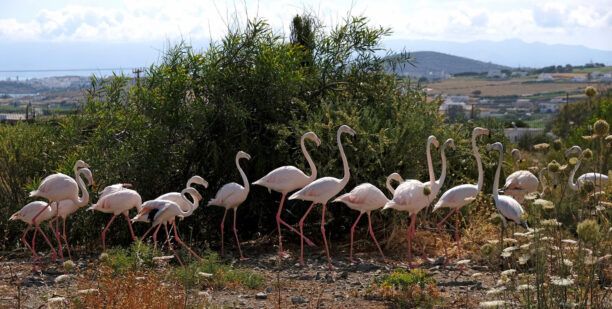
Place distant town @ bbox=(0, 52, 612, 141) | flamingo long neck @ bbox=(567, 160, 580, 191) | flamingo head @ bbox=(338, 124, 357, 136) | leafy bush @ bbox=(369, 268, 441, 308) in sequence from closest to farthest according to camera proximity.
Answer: leafy bush @ bbox=(369, 268, 441, 308) → flamingo long neck @ bbox=(567, 160, 580, 191) → flamingo head @ bbox=(338, 124, 357, 136) → distant town @ bbox=(0, 52, 612, 141)

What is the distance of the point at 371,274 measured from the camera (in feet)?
30.6

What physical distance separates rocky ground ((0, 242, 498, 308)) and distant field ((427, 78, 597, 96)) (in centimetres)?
7148

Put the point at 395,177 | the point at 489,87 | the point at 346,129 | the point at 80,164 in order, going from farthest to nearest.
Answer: the point at 489,87 → the point at 80,164 → the point at 395,177 → the point at 346,129

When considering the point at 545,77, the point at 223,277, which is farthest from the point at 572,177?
the point at 545,77

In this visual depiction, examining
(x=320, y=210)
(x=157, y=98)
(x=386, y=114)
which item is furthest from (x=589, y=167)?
(x=157, y=98)

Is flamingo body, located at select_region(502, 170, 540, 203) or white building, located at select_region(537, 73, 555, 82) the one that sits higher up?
flamingo body, located at select_region(502, 170, 540, 203)

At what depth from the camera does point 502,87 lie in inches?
3757

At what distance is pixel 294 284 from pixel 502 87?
89.9 metres

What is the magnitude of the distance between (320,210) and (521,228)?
108 inches

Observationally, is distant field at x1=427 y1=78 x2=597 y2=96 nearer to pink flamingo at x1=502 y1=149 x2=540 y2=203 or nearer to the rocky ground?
pink flamingo at x1=502 y1=149 x2=540 y2=203

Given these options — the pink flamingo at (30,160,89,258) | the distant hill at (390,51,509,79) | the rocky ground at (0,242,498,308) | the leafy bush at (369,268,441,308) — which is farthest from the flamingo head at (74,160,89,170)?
the distant hill at (390,51,509,79)

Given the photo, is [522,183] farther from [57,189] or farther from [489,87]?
[489,87]

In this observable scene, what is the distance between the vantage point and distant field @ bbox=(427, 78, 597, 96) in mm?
86062

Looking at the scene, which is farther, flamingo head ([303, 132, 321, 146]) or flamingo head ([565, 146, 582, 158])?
flamingo head ([303, 132, 321, 146])
